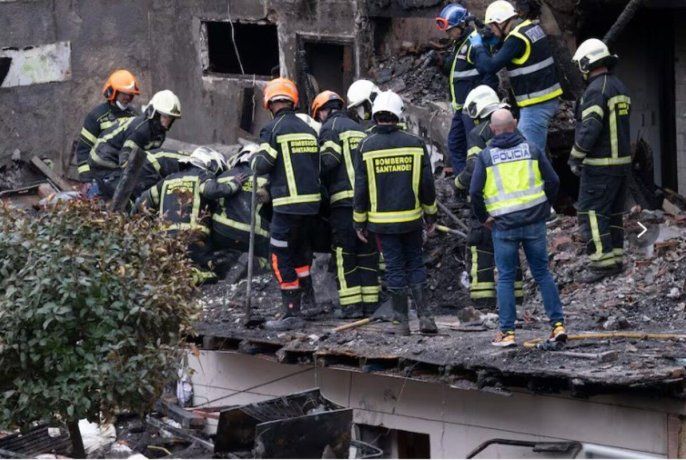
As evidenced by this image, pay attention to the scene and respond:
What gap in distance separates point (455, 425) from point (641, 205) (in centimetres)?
455

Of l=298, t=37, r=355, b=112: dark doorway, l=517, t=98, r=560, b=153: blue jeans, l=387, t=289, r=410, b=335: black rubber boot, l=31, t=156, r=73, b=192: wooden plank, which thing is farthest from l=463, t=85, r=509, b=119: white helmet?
l=31, t=156, r=73, b=192: wooden plank

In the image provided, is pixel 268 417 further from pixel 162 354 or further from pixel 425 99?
pixel 425 99

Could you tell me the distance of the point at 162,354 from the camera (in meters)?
8.82

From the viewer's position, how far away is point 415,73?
1478 centimetres

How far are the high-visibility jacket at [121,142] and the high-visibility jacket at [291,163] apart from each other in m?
2.62

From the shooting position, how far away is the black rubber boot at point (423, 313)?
35.6 ft

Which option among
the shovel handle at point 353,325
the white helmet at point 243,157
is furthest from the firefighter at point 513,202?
the white helmet at point 243,157

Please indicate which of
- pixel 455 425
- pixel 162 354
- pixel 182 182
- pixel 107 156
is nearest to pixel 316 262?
pixel 182 182

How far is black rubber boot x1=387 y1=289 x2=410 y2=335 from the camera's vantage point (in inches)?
428

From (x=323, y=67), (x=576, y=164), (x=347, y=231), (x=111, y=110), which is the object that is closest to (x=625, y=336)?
(x=576, y=164)

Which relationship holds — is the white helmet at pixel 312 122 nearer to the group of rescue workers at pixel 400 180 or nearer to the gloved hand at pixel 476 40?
the group of rescue workers at pixel 400 180

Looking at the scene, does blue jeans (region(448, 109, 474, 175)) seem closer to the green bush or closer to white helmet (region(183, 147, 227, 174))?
white helmet (region(183, 147, 227, 174))

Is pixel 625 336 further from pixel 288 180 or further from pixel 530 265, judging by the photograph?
pixel 288 180

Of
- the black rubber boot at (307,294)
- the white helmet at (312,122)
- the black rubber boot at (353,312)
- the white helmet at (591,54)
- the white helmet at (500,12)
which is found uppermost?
the white helmet at (500,12)
